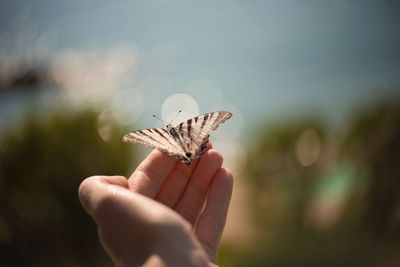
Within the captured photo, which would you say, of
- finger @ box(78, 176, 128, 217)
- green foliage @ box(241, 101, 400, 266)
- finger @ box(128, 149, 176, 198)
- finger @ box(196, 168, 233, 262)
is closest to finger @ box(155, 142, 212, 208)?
finger @ box(128, 149, 176, 198)

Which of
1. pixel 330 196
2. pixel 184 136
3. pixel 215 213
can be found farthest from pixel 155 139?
pixel 330 196

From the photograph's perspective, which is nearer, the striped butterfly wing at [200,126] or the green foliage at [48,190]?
the striped butterfly wing at [200,126]

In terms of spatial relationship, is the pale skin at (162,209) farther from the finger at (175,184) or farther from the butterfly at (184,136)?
the butterfly at (184,136)

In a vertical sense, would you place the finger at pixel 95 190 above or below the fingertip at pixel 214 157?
below

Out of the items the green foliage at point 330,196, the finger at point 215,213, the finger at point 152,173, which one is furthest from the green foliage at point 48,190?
the finger at point 215,213

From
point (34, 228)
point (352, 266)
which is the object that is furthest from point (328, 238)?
point (34, 228)

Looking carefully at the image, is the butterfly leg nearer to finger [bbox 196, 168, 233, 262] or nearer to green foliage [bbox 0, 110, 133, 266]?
finger [bbox 196, 168, 233, 262]
